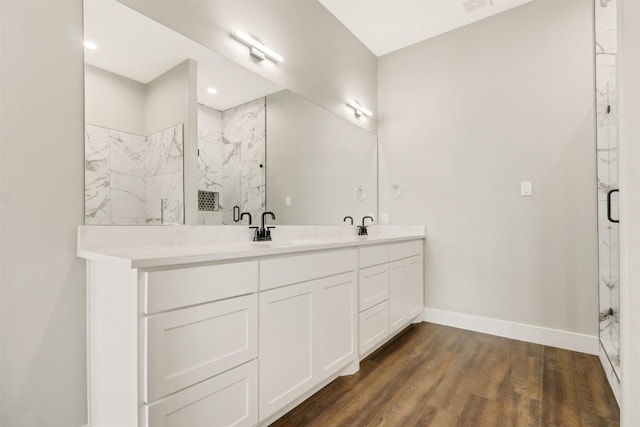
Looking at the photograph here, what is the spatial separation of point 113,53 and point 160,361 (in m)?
1.33

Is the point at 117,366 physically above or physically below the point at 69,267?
below

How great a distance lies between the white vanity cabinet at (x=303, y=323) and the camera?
1356mm

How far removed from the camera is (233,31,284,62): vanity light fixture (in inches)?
74.8

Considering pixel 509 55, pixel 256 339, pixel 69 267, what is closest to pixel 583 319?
pixel 509 55

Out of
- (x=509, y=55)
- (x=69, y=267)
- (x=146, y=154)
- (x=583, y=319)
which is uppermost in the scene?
(x=509, y=55)

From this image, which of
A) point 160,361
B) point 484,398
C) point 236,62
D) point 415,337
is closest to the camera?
point 160,361

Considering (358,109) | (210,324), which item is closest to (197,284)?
(210,324)

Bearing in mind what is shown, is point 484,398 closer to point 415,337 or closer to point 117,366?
point 415,337

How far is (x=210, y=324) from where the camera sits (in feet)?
3.71

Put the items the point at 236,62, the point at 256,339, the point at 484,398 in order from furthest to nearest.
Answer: the point at 236,62, the point at 484,398, the point at 256,339

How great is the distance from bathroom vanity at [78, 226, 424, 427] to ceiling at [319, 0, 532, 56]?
81.9 inches

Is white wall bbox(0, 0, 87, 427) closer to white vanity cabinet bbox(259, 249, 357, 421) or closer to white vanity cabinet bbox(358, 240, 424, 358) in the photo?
white vanity cabinet bbox(259, 249, 357, 421)

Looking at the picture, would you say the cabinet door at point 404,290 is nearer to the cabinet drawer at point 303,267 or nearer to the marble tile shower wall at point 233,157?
the cabinet drawer at point 303,267

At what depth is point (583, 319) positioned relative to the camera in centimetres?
229
